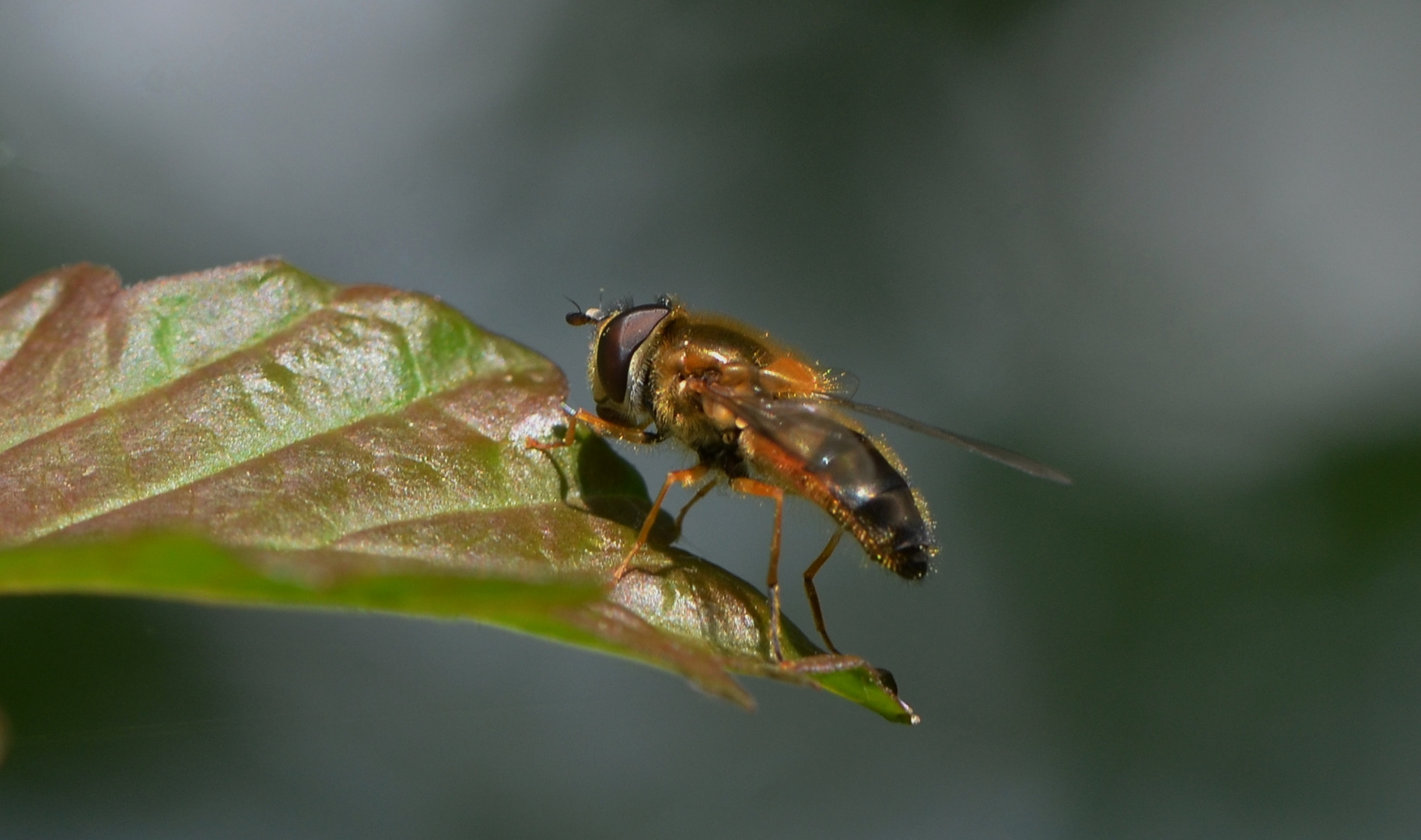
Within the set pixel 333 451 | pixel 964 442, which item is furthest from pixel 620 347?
pixel 333 451

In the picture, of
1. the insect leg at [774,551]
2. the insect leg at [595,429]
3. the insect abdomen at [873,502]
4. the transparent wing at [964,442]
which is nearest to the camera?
the insect leg at [774,551]

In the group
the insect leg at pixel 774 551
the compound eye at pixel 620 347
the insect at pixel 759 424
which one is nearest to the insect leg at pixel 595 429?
the insect at pixel 759 424

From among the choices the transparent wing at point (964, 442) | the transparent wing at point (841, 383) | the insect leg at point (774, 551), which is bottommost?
the insect leg at point (774, 551)

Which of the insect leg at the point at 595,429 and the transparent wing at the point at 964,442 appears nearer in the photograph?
the insect leg at the point at 595,429

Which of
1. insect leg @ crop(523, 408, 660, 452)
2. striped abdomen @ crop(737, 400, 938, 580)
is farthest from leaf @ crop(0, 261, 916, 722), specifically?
striped abdomen @ crop(737, 400, 938, 580)

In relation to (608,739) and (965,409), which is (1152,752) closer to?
(965,409)

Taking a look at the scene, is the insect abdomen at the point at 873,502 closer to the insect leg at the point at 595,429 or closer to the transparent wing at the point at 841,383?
the transparent wing at the point at 841,383

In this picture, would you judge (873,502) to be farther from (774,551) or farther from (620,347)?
(620,347)
